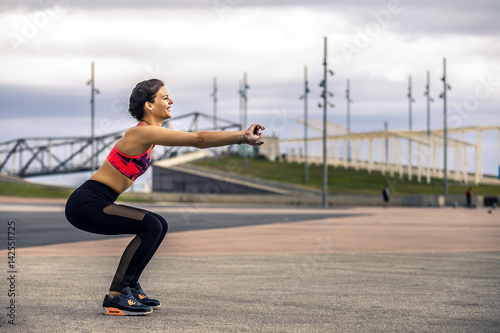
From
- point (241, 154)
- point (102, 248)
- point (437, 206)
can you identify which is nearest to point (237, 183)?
point (437, 206)

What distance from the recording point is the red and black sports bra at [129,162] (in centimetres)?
546

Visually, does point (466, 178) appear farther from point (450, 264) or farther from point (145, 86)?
point (145, 86)

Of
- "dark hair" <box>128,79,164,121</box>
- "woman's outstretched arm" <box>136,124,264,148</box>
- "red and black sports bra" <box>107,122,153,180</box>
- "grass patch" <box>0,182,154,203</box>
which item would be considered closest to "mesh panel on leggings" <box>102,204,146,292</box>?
"red and black sports bra" <box>107,122,153,180</box>

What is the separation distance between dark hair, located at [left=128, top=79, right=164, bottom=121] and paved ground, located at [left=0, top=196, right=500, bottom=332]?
5.52 feet

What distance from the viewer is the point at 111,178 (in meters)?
5.53

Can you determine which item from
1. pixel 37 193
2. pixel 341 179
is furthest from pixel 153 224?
pixel 341 179

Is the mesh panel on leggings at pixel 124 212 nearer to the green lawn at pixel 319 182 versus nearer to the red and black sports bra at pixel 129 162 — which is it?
the red and black sports bra at pixel 129 162

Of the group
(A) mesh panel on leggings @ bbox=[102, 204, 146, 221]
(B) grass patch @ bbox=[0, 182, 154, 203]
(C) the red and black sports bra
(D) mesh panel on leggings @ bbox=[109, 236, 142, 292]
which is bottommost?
(B) grass patch @ bbox=[0, 182, 154, 203]

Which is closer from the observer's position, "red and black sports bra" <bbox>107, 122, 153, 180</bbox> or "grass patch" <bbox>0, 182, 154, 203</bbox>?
"red and black sports bra" <bbox>107, 122, 153, 180</bbox>

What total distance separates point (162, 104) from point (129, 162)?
597 mm

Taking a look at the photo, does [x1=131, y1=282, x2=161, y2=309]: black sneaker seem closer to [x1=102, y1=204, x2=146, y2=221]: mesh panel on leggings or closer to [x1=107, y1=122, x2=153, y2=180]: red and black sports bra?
[x1=102, y1=204, x2=146, y2=221]: mesh panel on leggings

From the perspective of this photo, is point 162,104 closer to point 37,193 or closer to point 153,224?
point 153,224

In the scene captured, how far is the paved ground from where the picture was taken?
17.7 feet

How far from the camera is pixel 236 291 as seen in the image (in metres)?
7.26
